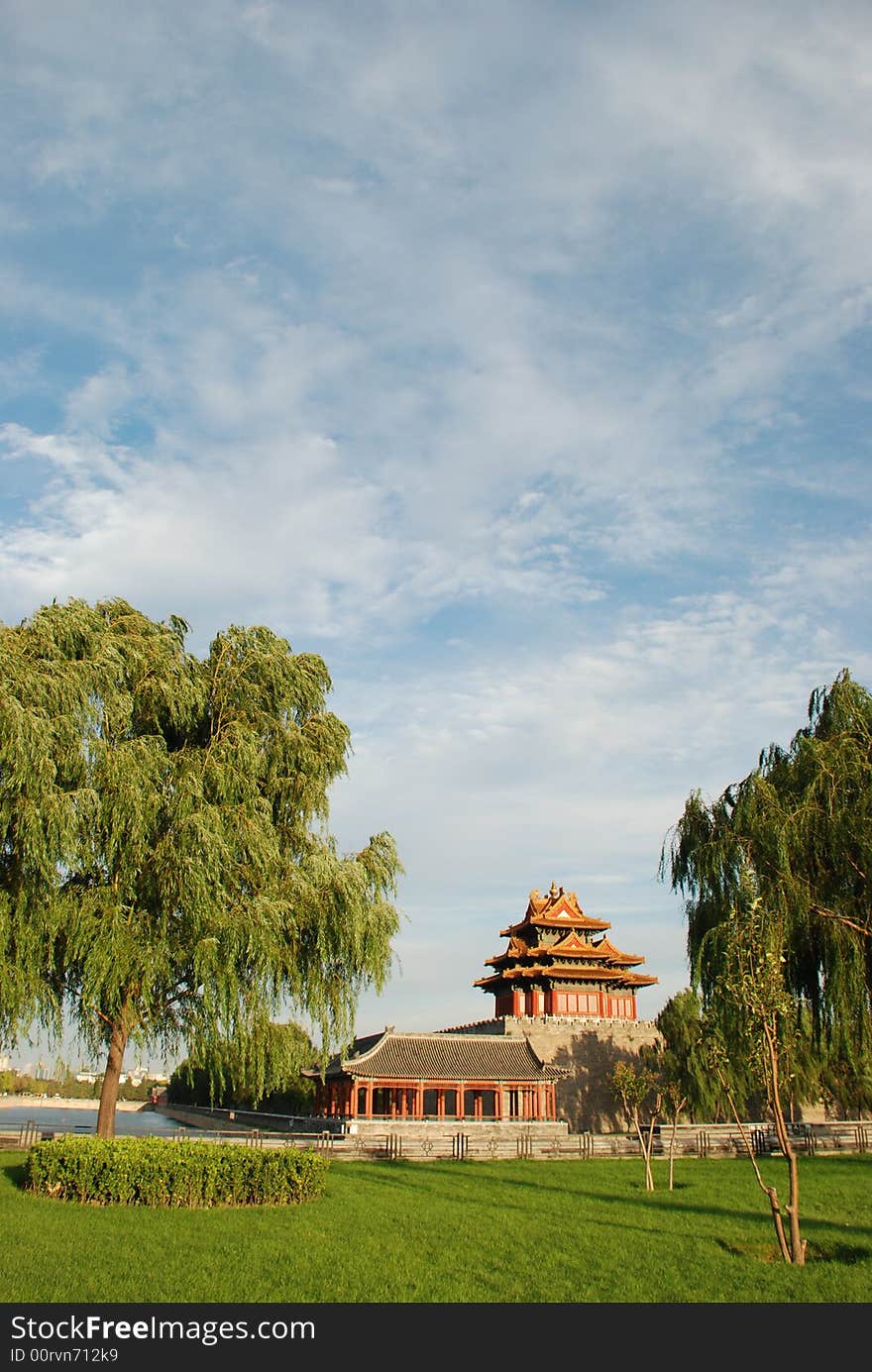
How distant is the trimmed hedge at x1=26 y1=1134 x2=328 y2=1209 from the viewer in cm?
1297

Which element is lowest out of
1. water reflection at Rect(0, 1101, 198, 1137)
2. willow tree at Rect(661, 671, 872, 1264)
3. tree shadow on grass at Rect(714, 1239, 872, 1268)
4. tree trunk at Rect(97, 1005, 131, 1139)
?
water reflection at Rect(0, 1101, 198, 1137)

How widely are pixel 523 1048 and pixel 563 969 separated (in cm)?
873

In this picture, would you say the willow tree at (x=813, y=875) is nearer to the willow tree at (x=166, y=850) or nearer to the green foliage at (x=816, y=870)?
the green foliage at (x=816, y=870)

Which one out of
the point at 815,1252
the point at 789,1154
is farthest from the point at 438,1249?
the point at 815,1252

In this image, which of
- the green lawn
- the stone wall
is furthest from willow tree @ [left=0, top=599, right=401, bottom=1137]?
the stone wall

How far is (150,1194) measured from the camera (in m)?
12.9

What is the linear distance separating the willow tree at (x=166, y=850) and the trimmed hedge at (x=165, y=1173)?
2.20m

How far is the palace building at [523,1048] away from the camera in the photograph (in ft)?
104

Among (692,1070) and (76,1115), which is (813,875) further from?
(76,1115)

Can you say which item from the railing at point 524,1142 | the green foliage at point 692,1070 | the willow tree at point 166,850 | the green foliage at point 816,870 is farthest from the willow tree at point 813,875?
the green foliage at point 692,1070

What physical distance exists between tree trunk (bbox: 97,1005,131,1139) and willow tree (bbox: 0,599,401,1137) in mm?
38

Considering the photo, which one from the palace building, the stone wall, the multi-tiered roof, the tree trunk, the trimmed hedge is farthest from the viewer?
the multi-tiered roof

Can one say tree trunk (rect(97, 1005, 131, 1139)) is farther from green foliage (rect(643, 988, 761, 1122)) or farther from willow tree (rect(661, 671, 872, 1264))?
green foliage (rect(643, 988, 761, 1122))
